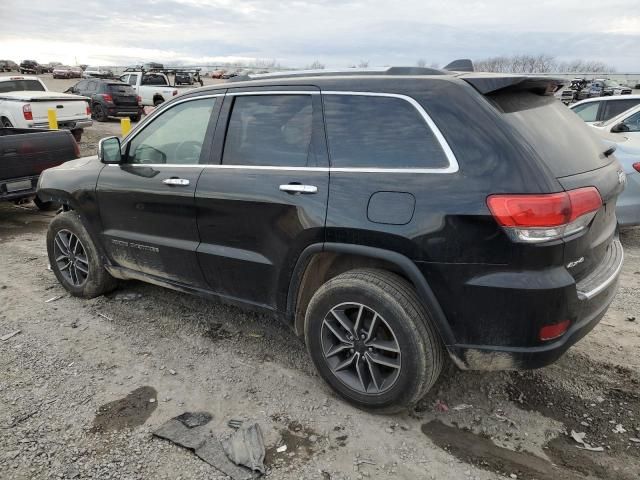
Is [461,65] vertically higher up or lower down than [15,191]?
higher up

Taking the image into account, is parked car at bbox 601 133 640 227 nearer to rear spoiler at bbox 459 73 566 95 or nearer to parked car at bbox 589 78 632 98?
rear spoiler at bbox 459 73 566 95

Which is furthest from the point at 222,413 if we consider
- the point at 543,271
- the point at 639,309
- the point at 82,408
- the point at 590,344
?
the point at 639,309

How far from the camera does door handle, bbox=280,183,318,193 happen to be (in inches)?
115

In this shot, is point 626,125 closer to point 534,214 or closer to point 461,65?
point 461,65

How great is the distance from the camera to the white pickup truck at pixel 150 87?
21.0m

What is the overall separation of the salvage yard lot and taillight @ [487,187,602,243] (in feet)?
3.92

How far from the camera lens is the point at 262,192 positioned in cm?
312

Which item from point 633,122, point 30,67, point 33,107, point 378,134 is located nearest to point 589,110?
point 633,122

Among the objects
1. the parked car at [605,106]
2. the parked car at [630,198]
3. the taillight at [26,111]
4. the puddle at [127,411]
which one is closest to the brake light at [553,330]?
the puddle at [127,411]

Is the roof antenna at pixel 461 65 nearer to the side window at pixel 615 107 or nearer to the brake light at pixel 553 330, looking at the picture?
the brake light at pixel 553 330

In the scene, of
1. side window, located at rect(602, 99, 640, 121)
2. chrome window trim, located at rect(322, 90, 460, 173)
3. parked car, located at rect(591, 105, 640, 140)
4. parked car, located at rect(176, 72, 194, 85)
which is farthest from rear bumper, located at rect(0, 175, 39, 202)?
parked car, located at rect(176, 72, 194, 85)

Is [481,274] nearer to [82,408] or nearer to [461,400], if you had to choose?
[461,400]

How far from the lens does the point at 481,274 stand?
2455 millimetres

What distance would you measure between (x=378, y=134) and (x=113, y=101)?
18.9 m
